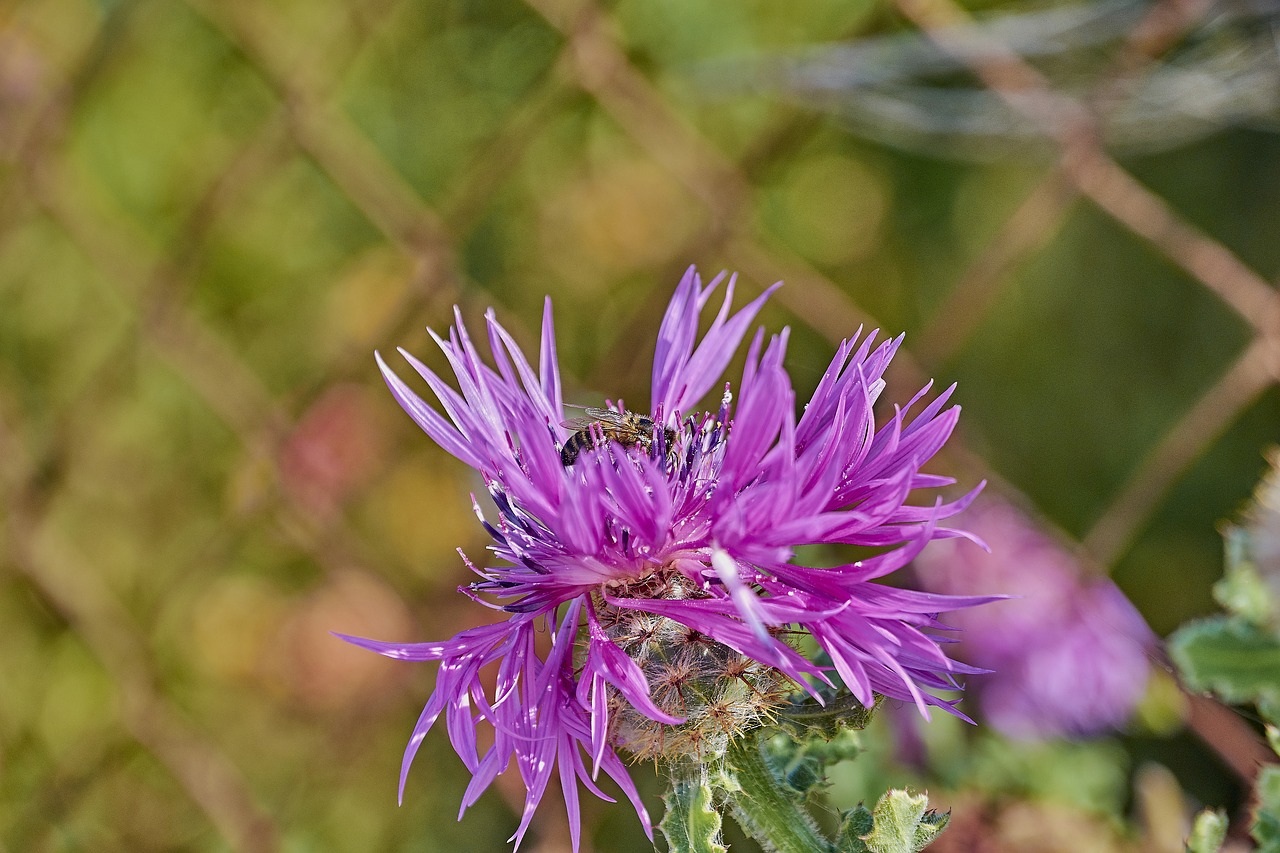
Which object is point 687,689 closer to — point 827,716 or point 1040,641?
point 827,716

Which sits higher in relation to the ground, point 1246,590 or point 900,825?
point 1246,590

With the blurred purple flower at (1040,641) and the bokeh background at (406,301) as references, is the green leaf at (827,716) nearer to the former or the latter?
the blurred purple flower at (1040,641)

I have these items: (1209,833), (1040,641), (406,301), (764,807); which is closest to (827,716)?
(764,807)

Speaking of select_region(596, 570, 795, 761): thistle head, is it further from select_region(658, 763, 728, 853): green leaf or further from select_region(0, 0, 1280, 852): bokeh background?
select_region(0, 0, 1280, 852): bokeh background

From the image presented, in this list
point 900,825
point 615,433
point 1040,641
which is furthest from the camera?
point 1040,641

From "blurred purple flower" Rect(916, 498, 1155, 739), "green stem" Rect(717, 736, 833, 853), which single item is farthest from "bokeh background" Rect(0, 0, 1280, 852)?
"green stem" Rect(717, 736, 833, 853)

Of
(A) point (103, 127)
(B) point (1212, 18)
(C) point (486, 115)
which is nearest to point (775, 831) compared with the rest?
(B) point (1212, 18)
